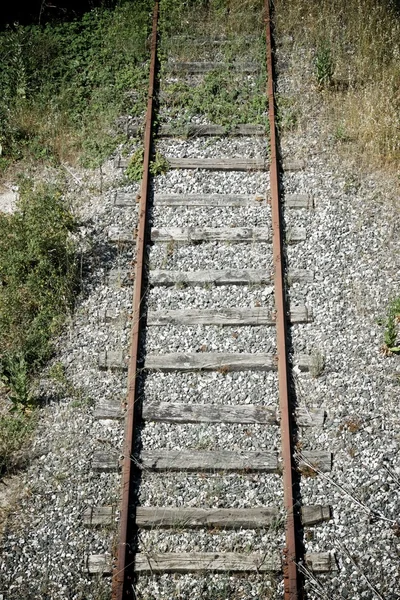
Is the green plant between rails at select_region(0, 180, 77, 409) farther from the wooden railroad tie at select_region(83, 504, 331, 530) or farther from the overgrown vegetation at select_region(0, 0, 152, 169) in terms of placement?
the wooden railroad tie at select_region(83, 504, 331, 530)

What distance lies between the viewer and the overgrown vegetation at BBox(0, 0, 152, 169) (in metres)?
9.50

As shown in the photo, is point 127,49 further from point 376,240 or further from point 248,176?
point 376,240

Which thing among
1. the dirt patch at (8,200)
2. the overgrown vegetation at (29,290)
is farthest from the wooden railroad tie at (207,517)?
the dirt patch at (8,200)

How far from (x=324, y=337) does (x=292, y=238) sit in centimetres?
131

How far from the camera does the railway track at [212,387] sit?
6031mm

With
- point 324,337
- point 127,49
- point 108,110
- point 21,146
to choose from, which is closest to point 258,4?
point 127,49

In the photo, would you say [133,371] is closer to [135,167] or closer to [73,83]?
[135,167]

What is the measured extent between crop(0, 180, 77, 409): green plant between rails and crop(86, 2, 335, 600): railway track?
1.77 ft

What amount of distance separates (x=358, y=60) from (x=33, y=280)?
5.30m

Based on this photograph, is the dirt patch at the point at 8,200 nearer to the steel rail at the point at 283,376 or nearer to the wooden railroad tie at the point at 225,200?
the wooden railroad tie at the point at 225,200

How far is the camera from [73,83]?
10195 mm

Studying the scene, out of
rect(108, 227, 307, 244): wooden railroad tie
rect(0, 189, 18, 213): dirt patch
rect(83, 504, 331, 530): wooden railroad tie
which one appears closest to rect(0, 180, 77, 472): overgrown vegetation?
rect(0, 189, 18, 213): dirt patch

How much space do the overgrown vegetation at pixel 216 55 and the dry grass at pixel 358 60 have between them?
571 mm

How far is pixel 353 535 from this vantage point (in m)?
6.12
